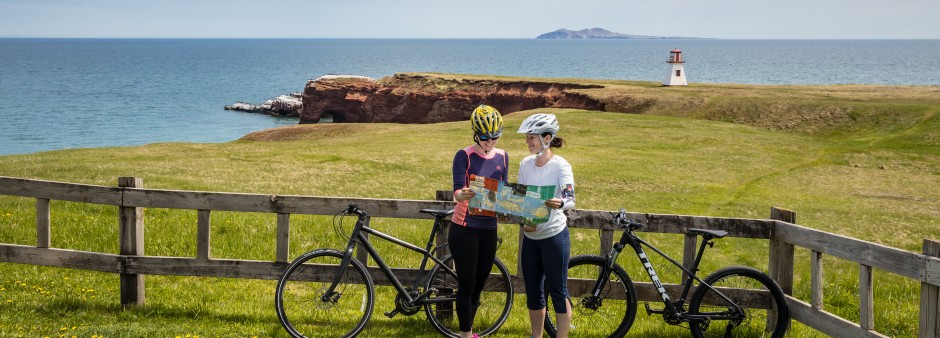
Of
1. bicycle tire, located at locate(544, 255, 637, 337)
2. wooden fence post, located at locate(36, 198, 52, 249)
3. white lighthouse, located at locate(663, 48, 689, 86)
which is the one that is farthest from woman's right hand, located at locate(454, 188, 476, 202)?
white lighthouse, located at locate(663, 48, 689, 86)

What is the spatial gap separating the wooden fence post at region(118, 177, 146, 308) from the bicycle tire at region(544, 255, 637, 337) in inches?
196

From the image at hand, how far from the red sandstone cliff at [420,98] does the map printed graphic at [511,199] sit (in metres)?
52.9

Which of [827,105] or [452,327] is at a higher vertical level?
[827,105]

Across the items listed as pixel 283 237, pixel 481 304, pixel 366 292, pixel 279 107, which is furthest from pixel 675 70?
pixel 366 292

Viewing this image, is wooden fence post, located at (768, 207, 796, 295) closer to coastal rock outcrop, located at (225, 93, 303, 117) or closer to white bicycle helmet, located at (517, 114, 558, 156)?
white bicycle helmet, located at (517, 114, 558, 156)

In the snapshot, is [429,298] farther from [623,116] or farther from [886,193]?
[623,116]

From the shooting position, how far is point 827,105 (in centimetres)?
4625

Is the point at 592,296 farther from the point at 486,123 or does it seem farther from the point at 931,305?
the point at 931,305

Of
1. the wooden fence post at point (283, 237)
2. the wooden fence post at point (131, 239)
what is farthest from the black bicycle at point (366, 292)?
the wooden fence post at point (131, 239)

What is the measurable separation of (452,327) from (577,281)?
1.53 m

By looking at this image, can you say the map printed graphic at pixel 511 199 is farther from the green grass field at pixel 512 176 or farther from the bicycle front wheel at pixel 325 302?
the green grass field at pixel 512 176

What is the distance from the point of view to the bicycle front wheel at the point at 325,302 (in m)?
8.50

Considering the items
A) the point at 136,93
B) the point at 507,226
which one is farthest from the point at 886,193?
the point at 136,93

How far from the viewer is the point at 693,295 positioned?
888 centimetres
